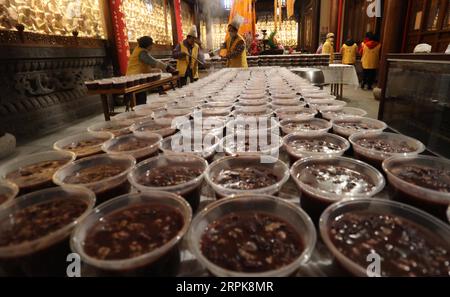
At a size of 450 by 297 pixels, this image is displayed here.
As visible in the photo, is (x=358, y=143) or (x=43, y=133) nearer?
(x=358, y=143)

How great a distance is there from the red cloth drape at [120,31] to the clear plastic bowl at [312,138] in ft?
28.4

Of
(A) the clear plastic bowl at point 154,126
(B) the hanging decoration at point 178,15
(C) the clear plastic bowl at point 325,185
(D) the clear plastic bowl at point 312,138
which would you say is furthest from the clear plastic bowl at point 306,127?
(B) the hanging decoration at point 178,15

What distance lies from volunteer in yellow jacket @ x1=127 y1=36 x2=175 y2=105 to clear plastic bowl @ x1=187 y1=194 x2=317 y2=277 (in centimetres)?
710

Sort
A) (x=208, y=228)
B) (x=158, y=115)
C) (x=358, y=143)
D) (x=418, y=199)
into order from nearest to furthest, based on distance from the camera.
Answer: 1. (x=208, y=228)
2. (x=418, y=199)
3. (x=358, y=143)
4. (x=158, y=115)

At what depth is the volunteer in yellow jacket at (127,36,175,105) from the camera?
24.1 feet

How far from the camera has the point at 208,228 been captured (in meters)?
1.12

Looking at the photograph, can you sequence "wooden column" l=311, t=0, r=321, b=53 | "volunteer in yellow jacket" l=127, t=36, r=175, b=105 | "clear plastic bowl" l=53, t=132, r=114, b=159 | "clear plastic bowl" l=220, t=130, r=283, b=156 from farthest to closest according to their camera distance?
1. "wooden column" l=311, t=0, r=321, b=53
2. "volunteer in yellow jacket" l=127, t=36, r=175, b=105
3. "clear plastic bowl" l=53, t=132, r=114, b=159
4. "clear plastic bowl" l=220, t=130, r=283, b=156

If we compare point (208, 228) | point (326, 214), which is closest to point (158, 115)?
point (208, 228)

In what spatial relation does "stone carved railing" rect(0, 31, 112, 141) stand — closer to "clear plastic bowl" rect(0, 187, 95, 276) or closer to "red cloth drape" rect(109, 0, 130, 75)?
"red cloth drape" rect(109, 0, 130, 75)

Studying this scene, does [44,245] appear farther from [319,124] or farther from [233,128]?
[319,124]

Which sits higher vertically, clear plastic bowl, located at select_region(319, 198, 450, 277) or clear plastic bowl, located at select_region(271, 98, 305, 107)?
clear plastic bowl, located at select_region(271, 98, 305, 107)

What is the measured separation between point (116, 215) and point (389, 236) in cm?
116

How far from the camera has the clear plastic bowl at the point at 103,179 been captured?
1397 mm

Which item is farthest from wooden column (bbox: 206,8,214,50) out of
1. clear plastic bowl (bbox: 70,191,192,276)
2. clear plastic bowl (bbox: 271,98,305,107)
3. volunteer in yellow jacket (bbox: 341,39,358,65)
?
clear plastic bowl (bbox: 70,191,192,276)
